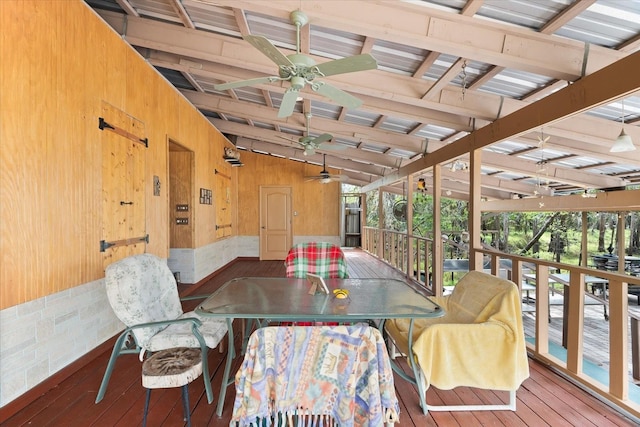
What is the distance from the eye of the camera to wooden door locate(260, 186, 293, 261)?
9.31m

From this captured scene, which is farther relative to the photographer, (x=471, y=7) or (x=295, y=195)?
(x=295, y=195)

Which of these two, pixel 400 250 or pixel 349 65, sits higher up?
pixel 349 65

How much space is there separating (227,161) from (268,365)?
22.5ft

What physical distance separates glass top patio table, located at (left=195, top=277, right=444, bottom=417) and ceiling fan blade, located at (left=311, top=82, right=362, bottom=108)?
159cm

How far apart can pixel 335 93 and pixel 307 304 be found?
5.76 feet

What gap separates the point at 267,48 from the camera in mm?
2076

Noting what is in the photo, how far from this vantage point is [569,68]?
2531mm

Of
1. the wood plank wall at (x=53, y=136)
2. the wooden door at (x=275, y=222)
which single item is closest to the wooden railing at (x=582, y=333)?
the wood plank wall at (x=53, y=136)

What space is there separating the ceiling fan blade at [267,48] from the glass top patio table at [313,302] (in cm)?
162

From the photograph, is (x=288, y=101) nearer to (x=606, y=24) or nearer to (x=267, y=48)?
(x=267, y=48)

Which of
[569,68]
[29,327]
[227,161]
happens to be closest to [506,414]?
[569,68]

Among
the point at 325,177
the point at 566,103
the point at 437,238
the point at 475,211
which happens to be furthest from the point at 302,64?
the point at 325,177

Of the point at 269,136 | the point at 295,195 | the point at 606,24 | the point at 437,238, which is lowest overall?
the point at 437,238

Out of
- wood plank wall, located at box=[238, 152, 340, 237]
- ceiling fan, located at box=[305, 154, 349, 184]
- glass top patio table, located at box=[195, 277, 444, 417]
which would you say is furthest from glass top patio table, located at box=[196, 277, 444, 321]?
wood plank wall, located at box=[238, 152, 340, 237]
